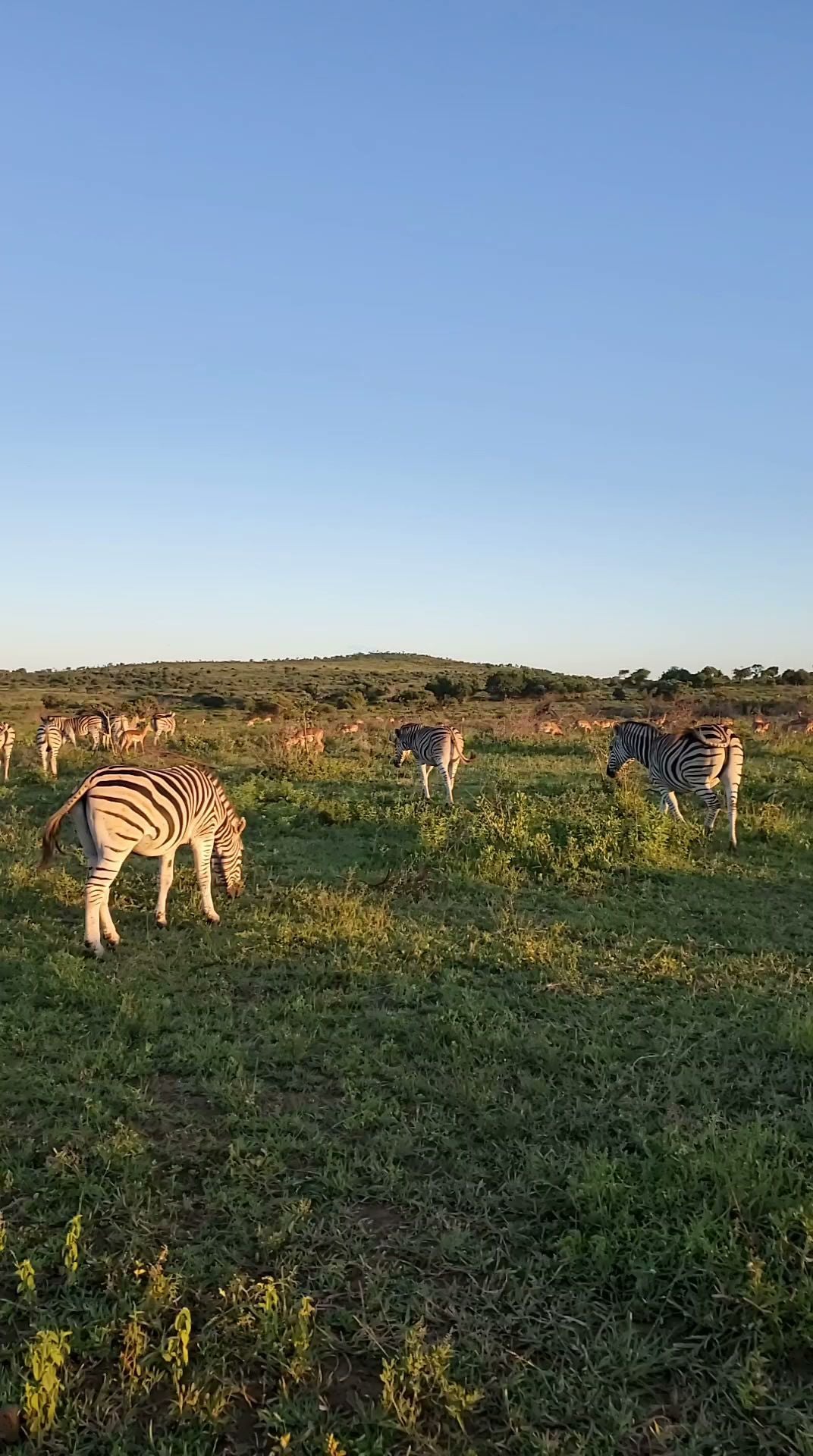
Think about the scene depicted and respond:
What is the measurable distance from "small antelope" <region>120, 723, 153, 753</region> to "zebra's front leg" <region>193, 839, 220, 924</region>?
12.5 meters

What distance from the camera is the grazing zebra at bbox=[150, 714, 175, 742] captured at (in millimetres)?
24281

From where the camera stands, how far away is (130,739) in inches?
826

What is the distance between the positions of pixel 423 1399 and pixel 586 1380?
60 centimetres

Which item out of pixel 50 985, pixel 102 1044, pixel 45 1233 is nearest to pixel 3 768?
pixel 50 985

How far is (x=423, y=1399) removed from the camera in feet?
10.1

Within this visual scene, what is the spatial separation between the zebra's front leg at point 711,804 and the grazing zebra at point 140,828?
7059 mm

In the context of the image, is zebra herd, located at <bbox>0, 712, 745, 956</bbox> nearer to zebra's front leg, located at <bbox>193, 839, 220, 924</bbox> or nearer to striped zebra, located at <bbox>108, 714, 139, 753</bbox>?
zebra's front leg, located at <bbox>193, 839, 220, 924</bbox>

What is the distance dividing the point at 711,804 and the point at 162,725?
1613 centimetres

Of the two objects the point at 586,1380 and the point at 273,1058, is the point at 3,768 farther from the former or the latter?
the point at 586,1380

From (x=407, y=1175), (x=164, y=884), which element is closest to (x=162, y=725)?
(x=164, y=884)

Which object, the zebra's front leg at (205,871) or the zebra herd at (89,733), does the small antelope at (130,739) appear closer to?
the zebra herd at (89,733)

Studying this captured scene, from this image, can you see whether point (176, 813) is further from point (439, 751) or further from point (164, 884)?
point (439, 751)

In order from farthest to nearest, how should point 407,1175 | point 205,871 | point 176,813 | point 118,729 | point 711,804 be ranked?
1. point 118,729
2. point 711,804
3. point 205,871
4. point 176,813
5. point 407,1175

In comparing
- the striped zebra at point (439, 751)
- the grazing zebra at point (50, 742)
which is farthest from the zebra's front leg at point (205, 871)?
the grazing zebra at point (50, 742)
